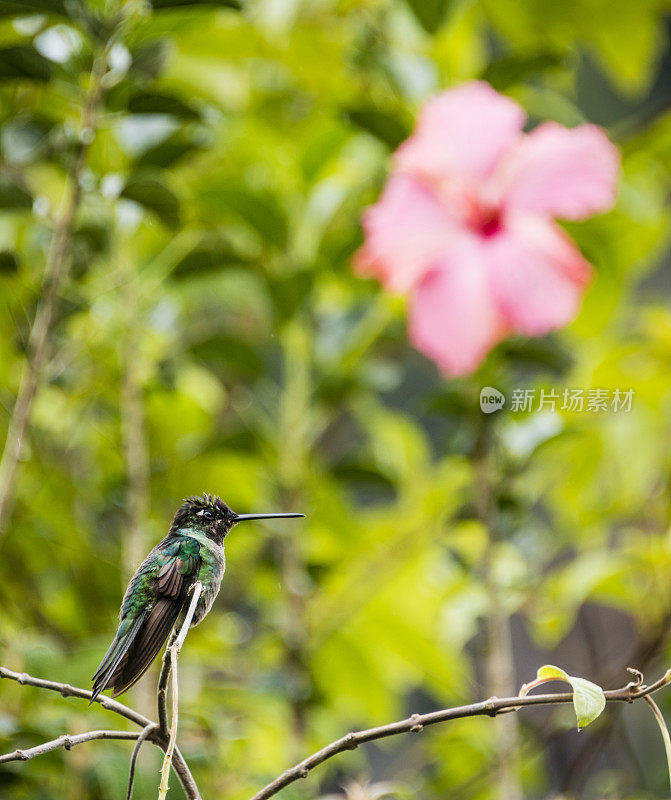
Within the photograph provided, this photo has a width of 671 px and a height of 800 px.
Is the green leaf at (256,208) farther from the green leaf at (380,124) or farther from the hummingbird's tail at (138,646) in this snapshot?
the hummingbird's tail at (138,646)

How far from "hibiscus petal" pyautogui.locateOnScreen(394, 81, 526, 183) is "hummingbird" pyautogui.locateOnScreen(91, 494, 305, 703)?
0.31 meters

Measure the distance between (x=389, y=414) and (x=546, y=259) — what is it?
240 mm

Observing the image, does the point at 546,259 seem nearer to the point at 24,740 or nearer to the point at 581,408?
the point at 581,408

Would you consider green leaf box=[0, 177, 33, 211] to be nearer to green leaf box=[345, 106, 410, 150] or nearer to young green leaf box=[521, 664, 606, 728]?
green leaf box=[345, 106, 410, 150]

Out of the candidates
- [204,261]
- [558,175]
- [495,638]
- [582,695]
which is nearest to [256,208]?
[204,261]

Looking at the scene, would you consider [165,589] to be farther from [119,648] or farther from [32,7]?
[32,7]

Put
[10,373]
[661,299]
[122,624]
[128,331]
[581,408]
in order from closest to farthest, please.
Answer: [122,624]
[581,408]
[128,331]
[10,373]
[661,299]

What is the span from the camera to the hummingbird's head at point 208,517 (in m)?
0.20

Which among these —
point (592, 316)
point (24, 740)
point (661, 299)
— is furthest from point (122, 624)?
point (661, 299)

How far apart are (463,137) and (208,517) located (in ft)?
1.07

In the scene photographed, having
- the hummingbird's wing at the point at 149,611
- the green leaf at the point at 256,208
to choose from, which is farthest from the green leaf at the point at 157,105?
the hummingbird's wing at the point at 149,611

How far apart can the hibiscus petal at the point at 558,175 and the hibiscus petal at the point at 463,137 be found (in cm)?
1

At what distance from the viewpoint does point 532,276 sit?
45 centimetres

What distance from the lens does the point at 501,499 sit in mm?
433
